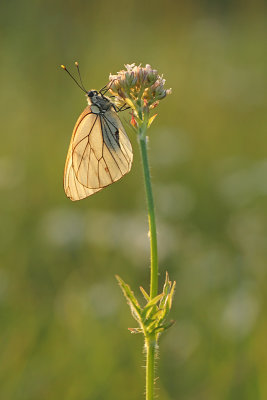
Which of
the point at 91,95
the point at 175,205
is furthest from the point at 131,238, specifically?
the point at 91,95

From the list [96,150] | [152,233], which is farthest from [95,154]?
[152,233]

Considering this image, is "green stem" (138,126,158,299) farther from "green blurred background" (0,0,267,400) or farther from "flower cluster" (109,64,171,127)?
"green blurred background" (0,0,267,400)

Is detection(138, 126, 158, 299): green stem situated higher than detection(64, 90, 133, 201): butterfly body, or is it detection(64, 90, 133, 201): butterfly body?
detection(64, 90, 133, 201): butterfly body

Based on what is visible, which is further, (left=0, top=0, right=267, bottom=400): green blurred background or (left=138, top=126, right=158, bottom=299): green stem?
(left=0, top=0, right=267, bottom=400): green blurred background

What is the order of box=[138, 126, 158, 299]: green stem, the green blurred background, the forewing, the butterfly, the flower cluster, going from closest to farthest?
box=[138, 126, 158, 299]: green stem < the flower cluster < the butterfly < the forewing < the green blurred background

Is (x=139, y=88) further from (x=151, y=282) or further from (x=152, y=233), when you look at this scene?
(x=151, y=282)

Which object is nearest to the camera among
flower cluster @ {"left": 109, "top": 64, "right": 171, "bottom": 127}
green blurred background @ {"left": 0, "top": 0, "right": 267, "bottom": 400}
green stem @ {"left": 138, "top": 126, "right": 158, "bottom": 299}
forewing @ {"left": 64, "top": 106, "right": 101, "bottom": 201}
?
green stem @ {"left": 138, "top": 126, "right": 158, "bottom": 299}

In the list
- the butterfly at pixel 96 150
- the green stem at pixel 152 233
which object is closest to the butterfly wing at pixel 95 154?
the butterfly at pixel 96 150

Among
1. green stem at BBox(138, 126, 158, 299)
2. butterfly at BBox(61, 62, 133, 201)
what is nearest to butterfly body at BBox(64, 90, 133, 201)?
butterfly at BBox(61, 62, 133, 201)
